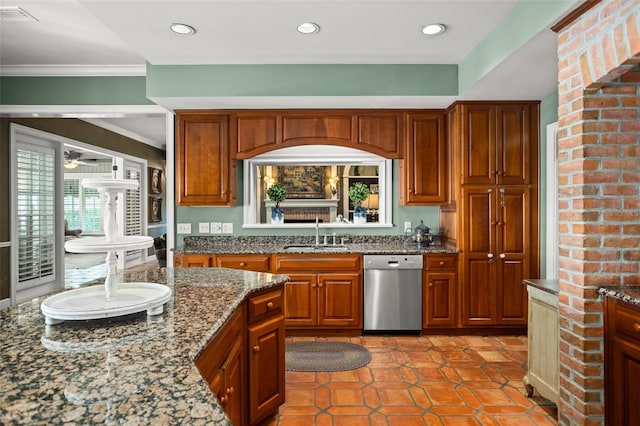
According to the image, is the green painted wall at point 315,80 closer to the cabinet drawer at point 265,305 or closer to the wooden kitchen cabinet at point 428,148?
the wooden kitchen cabinet at point 428,148

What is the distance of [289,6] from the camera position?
269 cm

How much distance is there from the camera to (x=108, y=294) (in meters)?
1.59

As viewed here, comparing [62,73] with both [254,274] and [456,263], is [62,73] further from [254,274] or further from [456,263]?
[456,263]

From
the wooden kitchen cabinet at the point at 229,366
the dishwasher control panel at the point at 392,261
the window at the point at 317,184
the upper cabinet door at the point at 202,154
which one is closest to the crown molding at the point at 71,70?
the upper cabinet door at the point at 202,154

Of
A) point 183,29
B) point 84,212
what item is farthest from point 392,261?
point 84,212

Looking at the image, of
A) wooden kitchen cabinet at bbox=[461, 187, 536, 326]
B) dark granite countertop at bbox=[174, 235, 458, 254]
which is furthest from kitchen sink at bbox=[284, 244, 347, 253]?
wooden kitchen cabinet at bbox=[461, 187, 536, 326]

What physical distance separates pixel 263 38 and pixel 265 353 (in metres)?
2.40

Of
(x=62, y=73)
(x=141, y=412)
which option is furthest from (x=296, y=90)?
(x=141, y=412)

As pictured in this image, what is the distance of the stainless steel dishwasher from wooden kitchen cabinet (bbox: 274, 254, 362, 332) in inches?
4.0

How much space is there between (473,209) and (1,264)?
5.30 metres

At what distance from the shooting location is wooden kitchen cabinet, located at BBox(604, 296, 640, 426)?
1.83 metres

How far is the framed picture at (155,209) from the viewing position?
876 centimetres

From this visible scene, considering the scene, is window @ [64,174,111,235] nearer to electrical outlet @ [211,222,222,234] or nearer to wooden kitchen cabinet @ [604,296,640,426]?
electrical outlet @ [211,222,222,234]

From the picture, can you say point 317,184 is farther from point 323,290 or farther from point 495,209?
point 495,209
